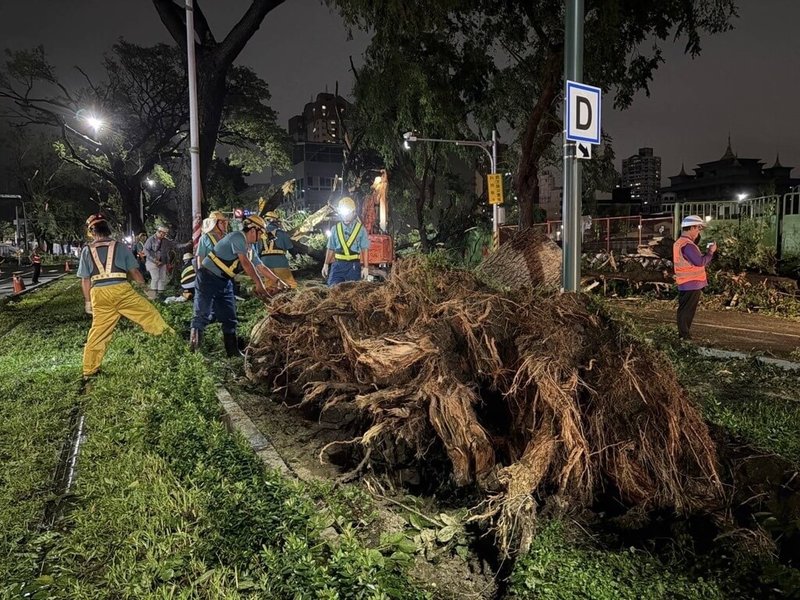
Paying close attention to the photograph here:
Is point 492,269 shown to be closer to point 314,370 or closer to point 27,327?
point 314,370

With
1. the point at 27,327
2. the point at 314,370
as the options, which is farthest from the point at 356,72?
the point at 314,370

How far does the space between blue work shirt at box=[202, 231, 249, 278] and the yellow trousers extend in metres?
0.90

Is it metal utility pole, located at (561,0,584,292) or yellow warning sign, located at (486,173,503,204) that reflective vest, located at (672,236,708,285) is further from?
yellow warning sign, located at (486,173,503,204)

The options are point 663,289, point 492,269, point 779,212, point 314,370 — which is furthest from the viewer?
point 663,289

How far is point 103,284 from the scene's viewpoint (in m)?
6.17

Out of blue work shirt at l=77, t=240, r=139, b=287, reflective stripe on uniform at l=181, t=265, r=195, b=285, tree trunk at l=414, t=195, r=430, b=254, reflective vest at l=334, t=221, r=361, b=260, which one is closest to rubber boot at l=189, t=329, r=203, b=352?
blue work shirt at l=77, t=240, r=139, b=287

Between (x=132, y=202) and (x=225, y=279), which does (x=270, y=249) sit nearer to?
(x=225, y=279)

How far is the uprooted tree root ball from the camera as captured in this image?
3170mm

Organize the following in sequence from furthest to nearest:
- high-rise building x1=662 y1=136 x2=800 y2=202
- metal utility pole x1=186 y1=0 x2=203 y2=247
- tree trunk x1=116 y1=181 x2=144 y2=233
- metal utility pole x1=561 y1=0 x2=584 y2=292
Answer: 1. high-rise building x1=662 y1=136 x2=800 y2=202
2. tree trunk x1=116 y1=181 x2=144 y2=233
3. metal utility pole x1=186 y1=0 x2=203 y2=247
4. metal utility pole x1=561 y1=0 x2=584 y2=292

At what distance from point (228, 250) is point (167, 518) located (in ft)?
13.9

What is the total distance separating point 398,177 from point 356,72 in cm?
757

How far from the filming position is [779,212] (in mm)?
11469

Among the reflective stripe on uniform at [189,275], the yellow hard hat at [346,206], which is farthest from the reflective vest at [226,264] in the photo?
the reflective stripe on uniform at [189,275]

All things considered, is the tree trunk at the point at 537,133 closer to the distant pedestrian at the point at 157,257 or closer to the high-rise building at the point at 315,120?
the distant pedestrian at the point at 157,257
